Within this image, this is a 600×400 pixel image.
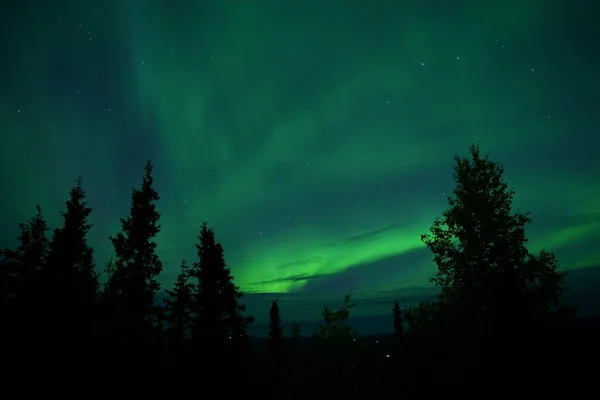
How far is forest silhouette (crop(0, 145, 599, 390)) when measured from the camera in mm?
5148

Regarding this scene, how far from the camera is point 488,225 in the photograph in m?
15.0

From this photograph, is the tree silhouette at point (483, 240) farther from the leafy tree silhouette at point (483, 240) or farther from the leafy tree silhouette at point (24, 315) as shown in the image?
the leafy tree silhouette at point (24, 315)

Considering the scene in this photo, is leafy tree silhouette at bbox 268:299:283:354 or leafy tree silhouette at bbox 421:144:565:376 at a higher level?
leafy tree silhouette at bbox 421:144:565:376

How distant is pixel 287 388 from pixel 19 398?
863cm

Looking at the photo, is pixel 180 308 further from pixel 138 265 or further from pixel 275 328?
pixel 275 328

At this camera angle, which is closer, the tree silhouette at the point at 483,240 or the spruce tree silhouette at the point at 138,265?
the tree silhouette at the point at 483,240

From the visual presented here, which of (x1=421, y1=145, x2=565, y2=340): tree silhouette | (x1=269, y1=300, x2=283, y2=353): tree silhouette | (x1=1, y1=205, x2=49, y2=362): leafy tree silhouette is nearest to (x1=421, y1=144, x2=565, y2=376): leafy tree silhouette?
(x1=421, y1=145, x2=565, y2=340): tree silhouette

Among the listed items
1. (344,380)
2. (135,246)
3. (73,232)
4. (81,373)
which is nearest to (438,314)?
(344,380)

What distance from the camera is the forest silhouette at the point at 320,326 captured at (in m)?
5.15


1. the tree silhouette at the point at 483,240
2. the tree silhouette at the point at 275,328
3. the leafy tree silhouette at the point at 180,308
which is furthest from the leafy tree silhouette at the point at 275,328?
the tree silhouette at the point at 483,240

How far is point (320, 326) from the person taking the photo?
82.8 ft

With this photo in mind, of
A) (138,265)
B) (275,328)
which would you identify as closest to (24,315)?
(138,265)

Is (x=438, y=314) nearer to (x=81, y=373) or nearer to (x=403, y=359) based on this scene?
(x=403, y=359)

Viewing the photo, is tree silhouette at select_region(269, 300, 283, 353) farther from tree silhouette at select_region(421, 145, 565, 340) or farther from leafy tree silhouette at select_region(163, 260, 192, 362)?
tree silhouette at select_region(421, 145, 565, 340)
